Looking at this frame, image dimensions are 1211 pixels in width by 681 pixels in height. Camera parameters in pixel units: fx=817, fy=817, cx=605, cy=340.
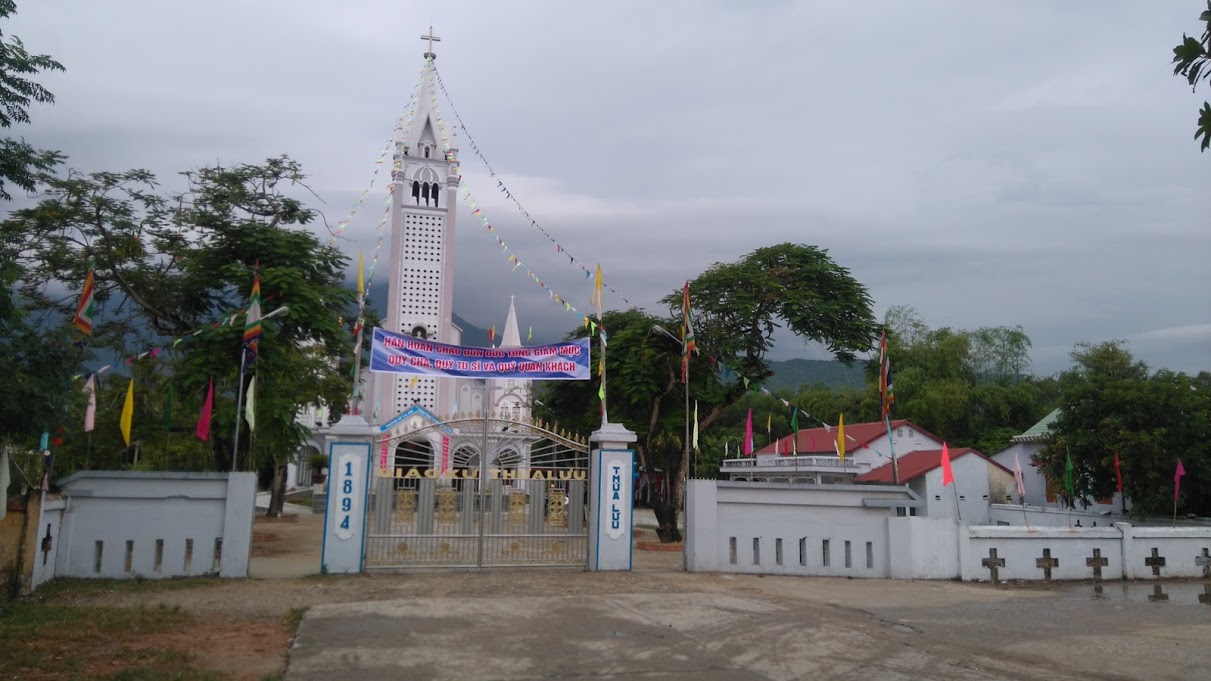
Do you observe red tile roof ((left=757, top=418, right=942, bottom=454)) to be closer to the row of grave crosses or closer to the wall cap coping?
the row of grave crosses

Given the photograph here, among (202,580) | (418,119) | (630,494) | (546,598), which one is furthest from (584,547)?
(418,119)

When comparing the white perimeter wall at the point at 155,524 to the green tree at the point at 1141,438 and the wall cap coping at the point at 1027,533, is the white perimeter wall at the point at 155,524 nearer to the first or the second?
the wall cap coping at the point at 1027,533

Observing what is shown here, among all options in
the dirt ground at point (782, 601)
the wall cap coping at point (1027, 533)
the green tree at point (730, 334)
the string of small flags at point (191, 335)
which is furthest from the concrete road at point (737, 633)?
the green tree at point (730, 334)

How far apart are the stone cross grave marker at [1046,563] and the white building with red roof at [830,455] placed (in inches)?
649

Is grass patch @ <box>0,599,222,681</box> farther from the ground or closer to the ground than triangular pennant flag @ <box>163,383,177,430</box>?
closer to the ground

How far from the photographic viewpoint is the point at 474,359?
531 inches

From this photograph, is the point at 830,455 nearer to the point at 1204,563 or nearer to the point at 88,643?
the point at 1204,563

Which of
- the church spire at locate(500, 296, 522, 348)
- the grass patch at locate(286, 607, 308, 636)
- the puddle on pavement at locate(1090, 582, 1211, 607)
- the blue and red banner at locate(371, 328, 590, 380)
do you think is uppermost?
the church spire at locate(500, 296, 522, 348)

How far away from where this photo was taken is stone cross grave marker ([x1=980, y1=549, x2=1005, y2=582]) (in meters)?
13.2

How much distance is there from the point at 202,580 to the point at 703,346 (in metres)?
11.8

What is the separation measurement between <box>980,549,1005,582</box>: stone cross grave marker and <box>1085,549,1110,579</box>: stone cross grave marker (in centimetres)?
192

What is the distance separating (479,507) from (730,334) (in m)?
9.14

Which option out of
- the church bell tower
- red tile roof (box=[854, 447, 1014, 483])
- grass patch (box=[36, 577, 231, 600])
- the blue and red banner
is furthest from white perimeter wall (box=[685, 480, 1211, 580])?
the church bell tower

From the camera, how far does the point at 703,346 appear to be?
1955 centimetres
